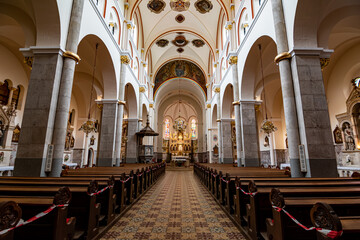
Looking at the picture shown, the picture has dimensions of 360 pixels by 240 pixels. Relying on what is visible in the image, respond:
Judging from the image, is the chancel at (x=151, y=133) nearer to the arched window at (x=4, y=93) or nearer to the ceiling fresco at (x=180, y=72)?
the arched window at (x=4, y=93)

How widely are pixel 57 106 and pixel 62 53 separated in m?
1.59

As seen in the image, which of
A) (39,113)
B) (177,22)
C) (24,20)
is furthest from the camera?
(177,22)

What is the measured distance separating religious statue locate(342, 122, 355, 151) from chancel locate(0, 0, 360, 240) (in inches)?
2.9

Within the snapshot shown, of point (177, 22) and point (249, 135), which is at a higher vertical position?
point (177, 22)

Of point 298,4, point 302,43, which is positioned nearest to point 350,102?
point 302,43

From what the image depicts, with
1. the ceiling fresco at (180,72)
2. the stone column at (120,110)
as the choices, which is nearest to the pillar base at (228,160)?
the stone column at (120,110)

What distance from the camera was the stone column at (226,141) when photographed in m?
13.3

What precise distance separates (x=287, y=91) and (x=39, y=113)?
7009 millimetres

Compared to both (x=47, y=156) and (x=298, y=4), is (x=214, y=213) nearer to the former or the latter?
(x=47, y=156)

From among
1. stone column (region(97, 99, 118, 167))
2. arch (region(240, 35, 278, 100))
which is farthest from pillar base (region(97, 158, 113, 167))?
arch (region(240, 35, 278, 100))

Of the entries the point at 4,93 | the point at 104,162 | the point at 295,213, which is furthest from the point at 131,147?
the point at 295,213

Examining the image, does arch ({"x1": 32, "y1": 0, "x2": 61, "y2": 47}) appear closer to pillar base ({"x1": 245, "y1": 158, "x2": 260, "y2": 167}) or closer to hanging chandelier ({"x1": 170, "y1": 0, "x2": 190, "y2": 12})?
pillar base ({"x1": 245, "y1": 158, "x2": 260, "y2": 167})

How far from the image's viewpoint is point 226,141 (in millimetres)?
13586

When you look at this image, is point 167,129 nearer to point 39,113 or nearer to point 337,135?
point 337,135
